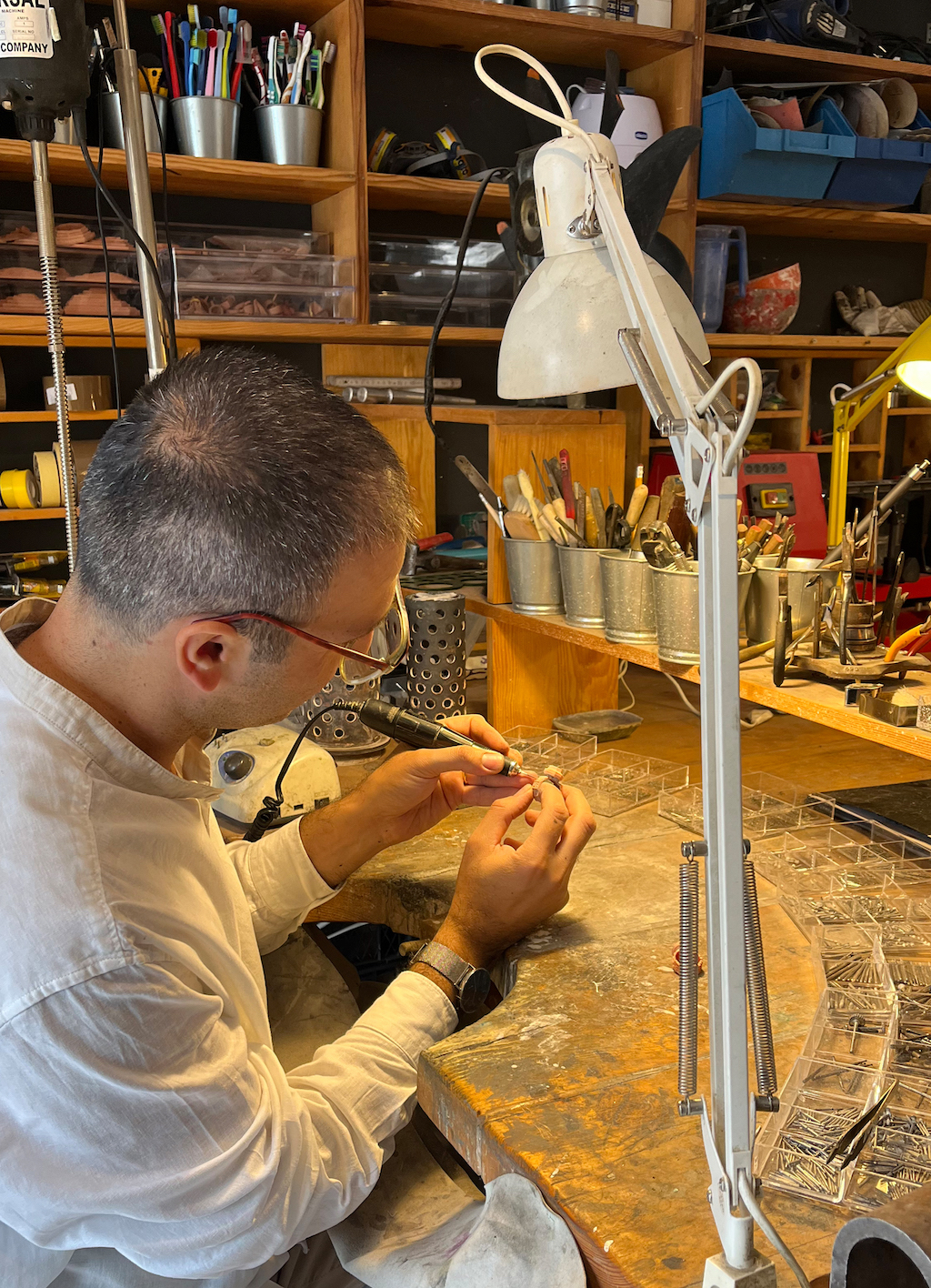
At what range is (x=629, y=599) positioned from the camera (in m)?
1.52

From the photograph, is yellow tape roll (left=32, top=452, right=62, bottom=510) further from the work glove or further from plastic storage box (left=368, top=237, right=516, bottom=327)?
the work glove

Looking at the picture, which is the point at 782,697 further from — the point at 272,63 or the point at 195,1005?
the point at 272,63

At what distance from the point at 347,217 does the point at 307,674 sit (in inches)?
68.1

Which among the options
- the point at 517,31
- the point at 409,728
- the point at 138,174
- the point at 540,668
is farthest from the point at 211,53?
the point at 409,728

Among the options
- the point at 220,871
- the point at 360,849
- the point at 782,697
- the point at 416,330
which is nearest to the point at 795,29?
the point at 416,330

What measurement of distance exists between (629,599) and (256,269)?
4.07ft

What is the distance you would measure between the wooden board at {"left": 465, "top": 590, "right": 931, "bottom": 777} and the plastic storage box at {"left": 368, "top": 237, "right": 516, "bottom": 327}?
3.16 ft

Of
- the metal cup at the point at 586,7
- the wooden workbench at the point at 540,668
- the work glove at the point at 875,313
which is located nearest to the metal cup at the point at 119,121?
the metal cup at the point at 586,7

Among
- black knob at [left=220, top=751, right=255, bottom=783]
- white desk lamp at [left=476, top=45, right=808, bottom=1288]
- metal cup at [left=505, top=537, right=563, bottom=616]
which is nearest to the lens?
white desk lamp at [left=476, top=45, right=808, bottom=1288]

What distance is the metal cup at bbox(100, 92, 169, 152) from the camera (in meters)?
2.10

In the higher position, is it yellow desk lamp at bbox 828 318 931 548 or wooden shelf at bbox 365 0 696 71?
wooden shelf at bbox 365 0 696 71

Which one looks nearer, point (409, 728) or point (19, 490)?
point (409, 728)

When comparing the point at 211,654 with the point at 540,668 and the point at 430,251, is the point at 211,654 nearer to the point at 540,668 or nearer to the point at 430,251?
the point at 540,668

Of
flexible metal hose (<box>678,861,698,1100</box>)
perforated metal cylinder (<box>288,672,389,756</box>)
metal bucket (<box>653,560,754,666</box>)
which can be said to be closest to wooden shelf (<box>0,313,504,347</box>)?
Answer: perforated metal cylinder (<box>288,672,389,756</box>)
